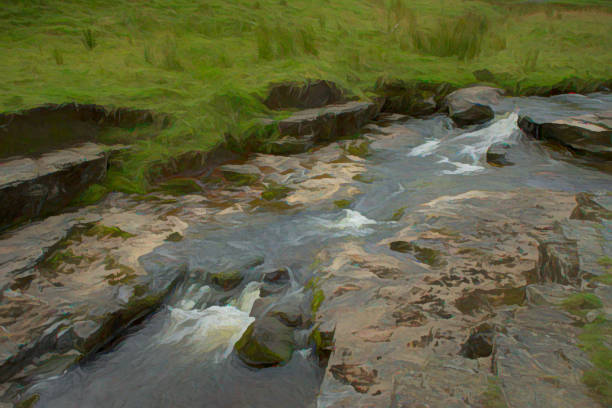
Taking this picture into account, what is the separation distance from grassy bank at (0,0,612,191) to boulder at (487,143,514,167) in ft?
7.76

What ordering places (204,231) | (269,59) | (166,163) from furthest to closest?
(269,59) → (166,163) → (204,231)

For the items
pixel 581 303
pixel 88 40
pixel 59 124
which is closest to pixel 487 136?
pixel 581 303

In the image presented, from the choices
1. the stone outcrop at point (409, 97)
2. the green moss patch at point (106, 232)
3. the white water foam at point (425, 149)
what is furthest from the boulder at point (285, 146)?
the green moss patch at point (106, 232)

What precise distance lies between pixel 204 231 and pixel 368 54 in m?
5.86

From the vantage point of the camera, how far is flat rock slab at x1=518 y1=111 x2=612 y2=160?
5000mm

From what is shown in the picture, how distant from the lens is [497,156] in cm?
528

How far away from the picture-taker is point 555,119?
5.61m

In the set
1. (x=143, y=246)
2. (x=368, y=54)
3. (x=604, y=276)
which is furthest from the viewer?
(x=368, y=54)

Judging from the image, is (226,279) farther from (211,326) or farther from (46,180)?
(46,180)

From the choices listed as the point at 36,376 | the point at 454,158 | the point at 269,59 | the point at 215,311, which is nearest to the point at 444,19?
the point at 269,59

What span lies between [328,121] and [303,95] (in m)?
0.74

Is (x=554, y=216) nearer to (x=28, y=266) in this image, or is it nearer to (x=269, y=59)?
(x=28, y=266)

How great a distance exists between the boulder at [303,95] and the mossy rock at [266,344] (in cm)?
418

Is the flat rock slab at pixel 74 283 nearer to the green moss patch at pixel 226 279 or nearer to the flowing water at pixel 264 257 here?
the flowing water at pixel 264 257
